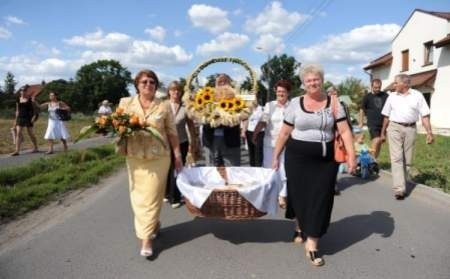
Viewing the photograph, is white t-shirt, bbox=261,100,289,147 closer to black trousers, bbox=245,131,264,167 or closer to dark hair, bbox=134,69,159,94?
black trousers, bbox=245,131,264,167

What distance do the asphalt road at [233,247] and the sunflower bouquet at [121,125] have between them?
1268mm

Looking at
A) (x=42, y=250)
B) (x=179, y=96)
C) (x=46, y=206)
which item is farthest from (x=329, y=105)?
(x=46, y=206)

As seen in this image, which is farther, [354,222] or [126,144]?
[354,222]

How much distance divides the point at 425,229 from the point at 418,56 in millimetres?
27109

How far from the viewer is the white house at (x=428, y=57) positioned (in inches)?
1030

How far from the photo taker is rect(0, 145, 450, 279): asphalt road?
174 inches

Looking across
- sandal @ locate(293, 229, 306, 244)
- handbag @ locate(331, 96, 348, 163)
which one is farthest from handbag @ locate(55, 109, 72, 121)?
handbag @ locate(331, 96, 348, 163)

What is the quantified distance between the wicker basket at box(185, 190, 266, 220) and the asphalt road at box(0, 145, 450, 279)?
16.9 inches

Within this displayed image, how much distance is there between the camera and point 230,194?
4719 millimetres

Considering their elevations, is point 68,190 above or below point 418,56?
below

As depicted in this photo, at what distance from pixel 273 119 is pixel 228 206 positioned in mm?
2498

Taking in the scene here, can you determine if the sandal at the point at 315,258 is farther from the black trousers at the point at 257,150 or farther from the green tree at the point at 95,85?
the green tree at the point at 95,85

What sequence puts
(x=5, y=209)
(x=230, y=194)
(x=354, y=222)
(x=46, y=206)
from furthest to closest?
(x=46, y=206)
(x=5, y=209)
(x=354, y=222)
(x=230, y=194)

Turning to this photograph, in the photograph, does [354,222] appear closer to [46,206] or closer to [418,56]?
[46,206]
